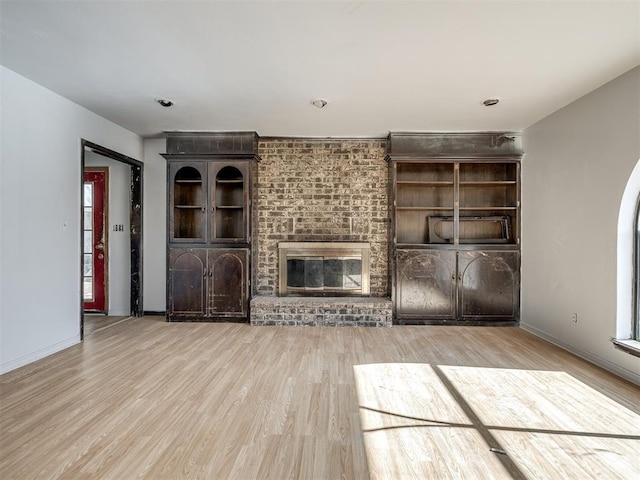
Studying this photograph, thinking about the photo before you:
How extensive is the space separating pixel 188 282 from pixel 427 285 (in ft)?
11.3

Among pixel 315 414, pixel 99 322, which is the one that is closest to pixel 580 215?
pixel 315 414

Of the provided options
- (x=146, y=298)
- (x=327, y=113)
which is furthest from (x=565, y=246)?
(x=146, y=298)

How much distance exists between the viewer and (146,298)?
5055 millimetres

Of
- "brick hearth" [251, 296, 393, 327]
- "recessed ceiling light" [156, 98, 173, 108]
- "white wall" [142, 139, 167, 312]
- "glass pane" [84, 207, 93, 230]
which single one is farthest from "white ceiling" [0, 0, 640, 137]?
"brick hearth" [251, 296, 393, 327]

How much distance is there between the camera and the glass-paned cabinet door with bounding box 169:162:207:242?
470cm

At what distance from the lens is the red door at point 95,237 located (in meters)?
5.03

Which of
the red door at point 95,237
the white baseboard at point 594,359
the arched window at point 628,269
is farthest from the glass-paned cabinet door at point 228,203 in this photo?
the arched window at point 628,269

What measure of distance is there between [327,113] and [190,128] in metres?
2.01

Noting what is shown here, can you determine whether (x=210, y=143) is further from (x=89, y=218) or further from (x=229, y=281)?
(x=89, y=218)

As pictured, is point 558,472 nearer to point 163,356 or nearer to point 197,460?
point 197,460

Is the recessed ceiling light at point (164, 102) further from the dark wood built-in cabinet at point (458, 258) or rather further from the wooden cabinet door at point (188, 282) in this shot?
the dark wood built-in cabinet at point (458, 258)

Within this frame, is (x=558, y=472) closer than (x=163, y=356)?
Yes

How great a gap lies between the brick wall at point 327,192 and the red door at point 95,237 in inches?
95.0

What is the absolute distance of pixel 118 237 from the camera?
16.5ft
